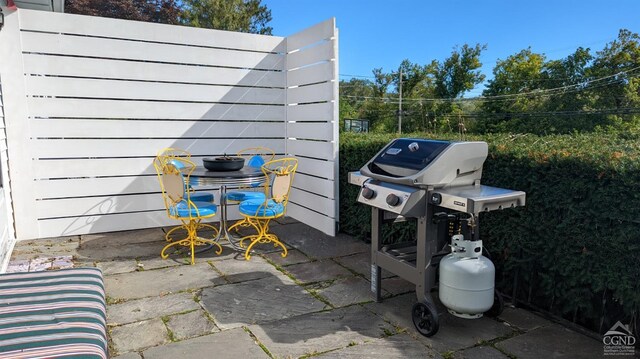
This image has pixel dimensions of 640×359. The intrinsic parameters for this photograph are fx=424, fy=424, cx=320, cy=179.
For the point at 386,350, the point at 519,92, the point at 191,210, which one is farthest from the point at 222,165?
the point at 519,92

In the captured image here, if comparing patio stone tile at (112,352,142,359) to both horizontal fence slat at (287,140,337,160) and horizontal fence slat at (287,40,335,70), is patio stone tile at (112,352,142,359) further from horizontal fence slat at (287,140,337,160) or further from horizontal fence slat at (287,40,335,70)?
horizontal fence slat at (287,40,335,70)

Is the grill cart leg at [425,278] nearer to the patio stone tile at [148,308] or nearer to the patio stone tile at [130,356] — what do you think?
the patio stone tile at [148,308]

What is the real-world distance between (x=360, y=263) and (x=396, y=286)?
561 mm

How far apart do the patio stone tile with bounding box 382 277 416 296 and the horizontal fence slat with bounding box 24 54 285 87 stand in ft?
9.80

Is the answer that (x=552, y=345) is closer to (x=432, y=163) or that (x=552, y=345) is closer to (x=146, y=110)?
(x=432, y=163)

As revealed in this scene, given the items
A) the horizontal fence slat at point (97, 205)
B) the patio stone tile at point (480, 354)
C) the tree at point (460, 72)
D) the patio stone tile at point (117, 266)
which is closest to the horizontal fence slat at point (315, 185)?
the horizontal fence slat at point (97, 205)

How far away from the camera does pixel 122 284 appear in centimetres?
314

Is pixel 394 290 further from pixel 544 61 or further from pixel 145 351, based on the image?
A: pixel 544 61

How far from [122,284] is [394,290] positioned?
200cm

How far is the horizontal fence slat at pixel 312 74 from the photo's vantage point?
428 centimetres

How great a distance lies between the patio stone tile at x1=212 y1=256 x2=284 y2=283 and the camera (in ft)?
10.9

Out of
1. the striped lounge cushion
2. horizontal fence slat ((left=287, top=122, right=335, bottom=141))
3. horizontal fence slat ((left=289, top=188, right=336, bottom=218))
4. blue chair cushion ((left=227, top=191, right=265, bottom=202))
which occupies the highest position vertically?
horizontal fence slat ((left=287, top=122, right=335, bottom=141))

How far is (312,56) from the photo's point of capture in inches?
181

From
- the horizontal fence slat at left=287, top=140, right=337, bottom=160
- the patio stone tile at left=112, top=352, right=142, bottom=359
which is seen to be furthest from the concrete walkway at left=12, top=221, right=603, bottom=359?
the horizontal fence slat at left=287, top=140, right=337, bottom=160
